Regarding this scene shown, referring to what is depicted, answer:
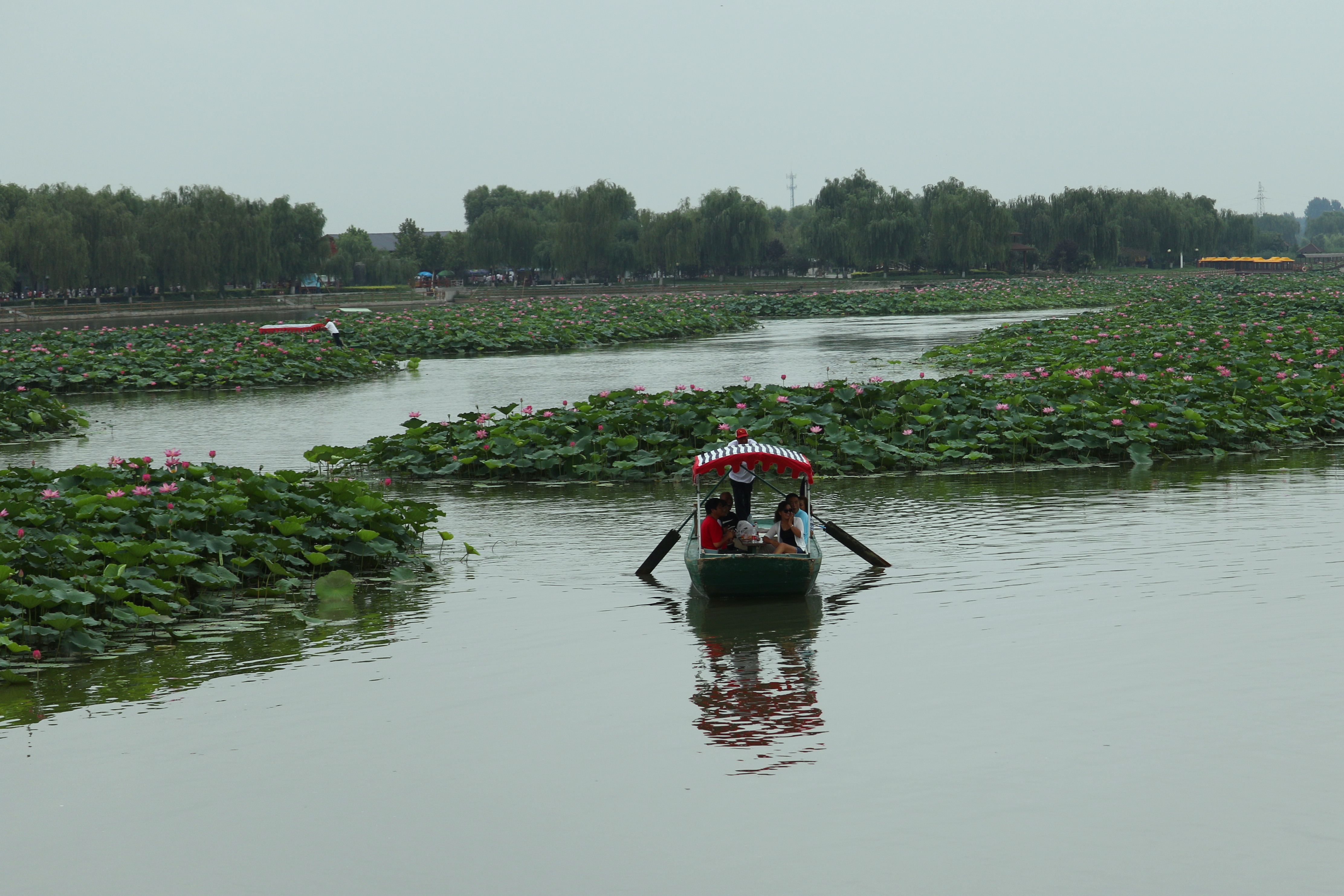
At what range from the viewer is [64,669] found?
924 cm

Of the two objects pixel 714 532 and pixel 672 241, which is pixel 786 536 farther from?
pixel 672 241

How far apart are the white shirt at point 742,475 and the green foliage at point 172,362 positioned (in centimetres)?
2395

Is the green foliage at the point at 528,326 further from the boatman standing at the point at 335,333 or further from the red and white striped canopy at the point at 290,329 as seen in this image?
the red and white striped canopy at the point at 290,329

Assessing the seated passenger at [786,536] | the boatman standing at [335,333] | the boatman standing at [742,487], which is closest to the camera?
the seated passenger at [786,536]

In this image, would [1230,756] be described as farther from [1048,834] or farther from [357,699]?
[357,699]

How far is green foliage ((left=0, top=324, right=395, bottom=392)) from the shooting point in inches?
1276

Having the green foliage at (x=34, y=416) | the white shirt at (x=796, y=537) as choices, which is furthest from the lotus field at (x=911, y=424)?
the green foliage at (x=34, y=416)

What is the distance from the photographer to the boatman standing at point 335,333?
134 ft

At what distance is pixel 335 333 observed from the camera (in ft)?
135

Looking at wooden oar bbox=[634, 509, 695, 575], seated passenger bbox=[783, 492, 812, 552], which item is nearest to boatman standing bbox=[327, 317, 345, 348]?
wooden oar bbox=[634, 509, 695, 575]

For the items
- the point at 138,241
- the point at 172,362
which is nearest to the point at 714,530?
the point at 172,362

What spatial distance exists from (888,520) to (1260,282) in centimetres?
6416

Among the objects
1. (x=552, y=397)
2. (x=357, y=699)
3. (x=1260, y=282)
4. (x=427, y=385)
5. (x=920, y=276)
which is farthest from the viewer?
(x=920, y=276)

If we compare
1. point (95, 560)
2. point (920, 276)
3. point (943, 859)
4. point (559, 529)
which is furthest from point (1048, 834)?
point (920, 276)
